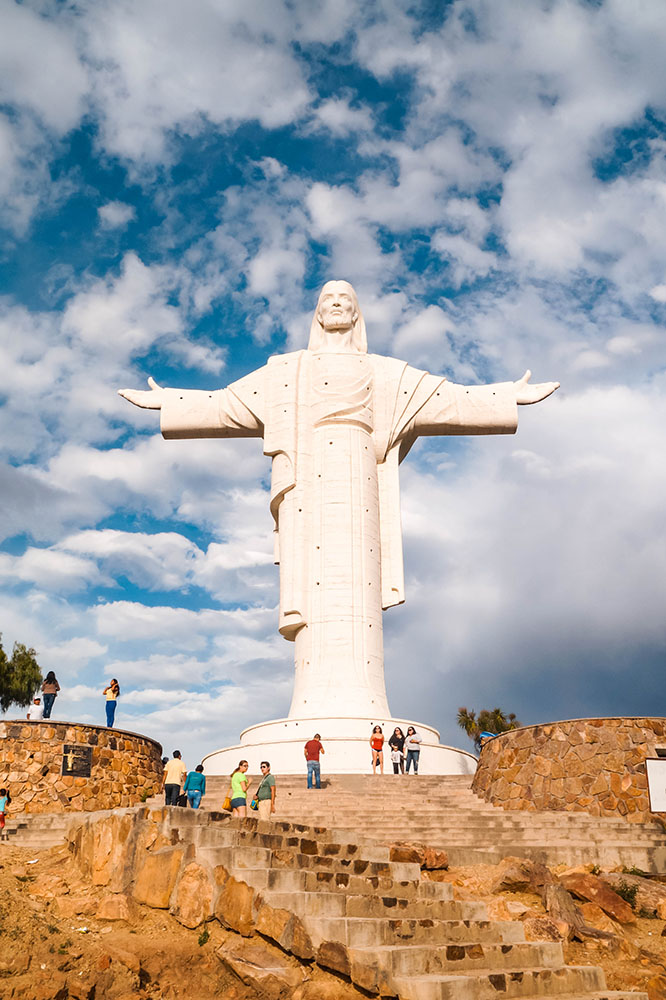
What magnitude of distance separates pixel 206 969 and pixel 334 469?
17140 mm

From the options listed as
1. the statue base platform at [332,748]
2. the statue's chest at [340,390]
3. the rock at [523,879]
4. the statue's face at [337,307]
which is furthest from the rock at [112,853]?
the statue's face at [337,307]

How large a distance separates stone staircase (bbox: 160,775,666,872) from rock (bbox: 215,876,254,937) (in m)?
3.66

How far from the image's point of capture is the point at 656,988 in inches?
299

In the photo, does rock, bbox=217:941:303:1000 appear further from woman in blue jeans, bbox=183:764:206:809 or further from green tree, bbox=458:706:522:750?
green tree, bbox=458:706:522:750

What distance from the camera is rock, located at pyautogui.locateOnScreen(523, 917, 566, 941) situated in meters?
8.22

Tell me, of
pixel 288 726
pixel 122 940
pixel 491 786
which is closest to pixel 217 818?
pixel 122 940

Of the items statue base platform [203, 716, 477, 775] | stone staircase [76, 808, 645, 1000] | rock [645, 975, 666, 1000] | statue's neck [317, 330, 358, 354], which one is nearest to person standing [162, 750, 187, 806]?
stone staircase [76, 808, 645, 1000]

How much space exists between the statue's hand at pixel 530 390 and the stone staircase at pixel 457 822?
11.5m

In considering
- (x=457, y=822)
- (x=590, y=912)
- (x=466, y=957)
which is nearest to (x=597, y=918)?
(x=590, y=912)

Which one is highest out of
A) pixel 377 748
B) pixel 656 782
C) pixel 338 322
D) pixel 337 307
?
pixel 337 307

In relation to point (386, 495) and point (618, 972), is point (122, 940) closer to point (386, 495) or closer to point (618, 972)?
point (618, 972)

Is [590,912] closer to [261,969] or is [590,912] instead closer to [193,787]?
[261,969]

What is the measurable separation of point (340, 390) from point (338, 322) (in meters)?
2.15

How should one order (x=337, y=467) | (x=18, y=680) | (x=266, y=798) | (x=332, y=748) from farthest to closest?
1. (x=18, y=680)
2. (x=337, y=467)
3. (x=332, y=748)
4. (x=266, y=798)
